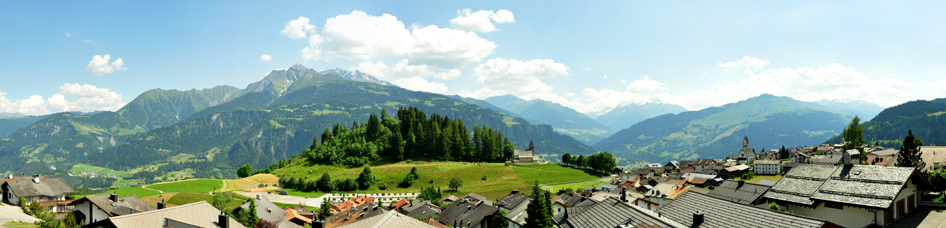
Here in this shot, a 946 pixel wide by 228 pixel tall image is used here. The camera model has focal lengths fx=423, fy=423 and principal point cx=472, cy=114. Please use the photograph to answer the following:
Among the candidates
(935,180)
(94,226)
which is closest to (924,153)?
(935,180)

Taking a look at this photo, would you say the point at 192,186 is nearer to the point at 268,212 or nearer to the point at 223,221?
the point at 268,212

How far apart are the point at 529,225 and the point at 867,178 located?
25.0m

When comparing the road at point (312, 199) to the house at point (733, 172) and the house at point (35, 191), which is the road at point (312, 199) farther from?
the house at point (733, 172)

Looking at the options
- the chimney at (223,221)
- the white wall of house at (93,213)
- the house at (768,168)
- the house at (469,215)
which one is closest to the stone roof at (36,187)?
the white wall of house at (93,213)

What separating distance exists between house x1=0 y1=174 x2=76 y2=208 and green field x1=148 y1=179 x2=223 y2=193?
49674 millimetres

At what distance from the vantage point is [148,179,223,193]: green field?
10744 cm

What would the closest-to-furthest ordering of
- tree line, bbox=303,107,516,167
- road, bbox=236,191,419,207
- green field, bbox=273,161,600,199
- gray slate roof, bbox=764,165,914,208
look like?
gray slate roof, bbox=764,165,914,208 → road, bbox=236,191,419,207 → green field, bbox=273,161,600,199 → tree line, bbox=303,107,516,167

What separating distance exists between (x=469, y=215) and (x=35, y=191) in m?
56.4

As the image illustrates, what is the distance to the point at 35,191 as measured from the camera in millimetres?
54375

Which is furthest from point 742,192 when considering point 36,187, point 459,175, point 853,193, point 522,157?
point 522,157

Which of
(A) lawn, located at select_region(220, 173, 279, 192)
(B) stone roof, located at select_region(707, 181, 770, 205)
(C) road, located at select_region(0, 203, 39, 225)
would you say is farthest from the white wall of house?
(A) lawn, located at select_region(220, 173, 279, 192)

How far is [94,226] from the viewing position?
22000 mm

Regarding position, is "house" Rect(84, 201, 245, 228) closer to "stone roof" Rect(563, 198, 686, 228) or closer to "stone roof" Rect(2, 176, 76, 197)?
"stone roof" Rect(563, 198, 686, 228)

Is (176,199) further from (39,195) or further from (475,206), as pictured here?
(475,206)
